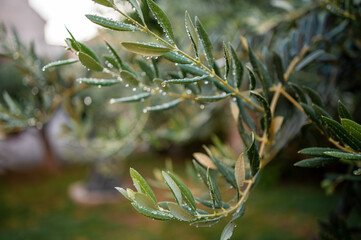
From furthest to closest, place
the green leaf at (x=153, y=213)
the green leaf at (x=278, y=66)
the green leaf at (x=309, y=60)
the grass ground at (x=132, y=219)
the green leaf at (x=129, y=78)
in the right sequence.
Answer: the grass ground at (x=132, y=219) → the green leaf at (x=309, y=60) → the green leaf at (x=278, y=66) → the green leaf at (x=129, y=78) → the green leaf at (x=153, y=213)

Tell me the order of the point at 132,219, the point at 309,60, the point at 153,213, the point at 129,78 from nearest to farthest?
the point at 153,213 < the point at 129,78 < the point at 309,60 < the point at 132,219

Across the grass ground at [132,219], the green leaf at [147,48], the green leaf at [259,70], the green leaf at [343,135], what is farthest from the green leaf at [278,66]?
the grass ground at [132,219]

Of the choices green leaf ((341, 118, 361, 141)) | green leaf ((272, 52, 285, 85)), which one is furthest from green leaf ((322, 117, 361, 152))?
green leaf ((272, 52, 285, 85))

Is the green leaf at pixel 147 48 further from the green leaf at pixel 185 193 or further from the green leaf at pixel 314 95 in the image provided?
the green leaf at pixel 314 95

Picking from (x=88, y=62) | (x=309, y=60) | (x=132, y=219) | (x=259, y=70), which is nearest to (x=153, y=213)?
(x=88, y=62)

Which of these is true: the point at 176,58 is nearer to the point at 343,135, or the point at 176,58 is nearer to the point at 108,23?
the point at 108,23

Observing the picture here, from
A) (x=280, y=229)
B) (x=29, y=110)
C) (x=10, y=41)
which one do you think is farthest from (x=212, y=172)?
(x=280, y=229)
